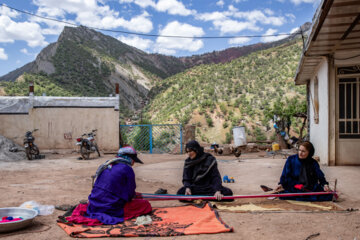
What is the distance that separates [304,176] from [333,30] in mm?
3145

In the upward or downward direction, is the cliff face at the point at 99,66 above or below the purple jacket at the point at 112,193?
above

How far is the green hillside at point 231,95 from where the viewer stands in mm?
25422

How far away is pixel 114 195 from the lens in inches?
149

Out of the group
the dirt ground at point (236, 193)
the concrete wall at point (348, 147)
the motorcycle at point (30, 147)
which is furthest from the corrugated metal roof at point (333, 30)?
the motorcycle at point (30, 147)

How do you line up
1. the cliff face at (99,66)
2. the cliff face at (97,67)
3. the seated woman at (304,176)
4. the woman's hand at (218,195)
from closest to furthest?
1. the woman's hand at (218,195)
2. the seated woman at (304,176)
3. the cliff face at (99,66)
4. the cliff face at (97,67)

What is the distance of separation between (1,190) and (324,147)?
7.14 meters

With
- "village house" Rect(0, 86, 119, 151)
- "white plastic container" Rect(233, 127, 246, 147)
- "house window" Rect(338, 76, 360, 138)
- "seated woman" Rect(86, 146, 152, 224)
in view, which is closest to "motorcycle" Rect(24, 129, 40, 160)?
"village house" Rect(0, 86, 119, 151)

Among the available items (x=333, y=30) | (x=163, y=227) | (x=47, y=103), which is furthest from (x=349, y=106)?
(x=47, y=103)

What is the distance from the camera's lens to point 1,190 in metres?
5.76

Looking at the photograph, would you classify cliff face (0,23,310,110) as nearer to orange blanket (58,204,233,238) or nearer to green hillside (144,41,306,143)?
green hillside (144,41,306,143)

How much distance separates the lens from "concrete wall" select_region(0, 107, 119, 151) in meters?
13.9

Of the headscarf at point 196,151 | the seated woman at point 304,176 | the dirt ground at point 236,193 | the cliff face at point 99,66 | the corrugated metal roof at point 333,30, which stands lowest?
the dirt ground at point 236,193

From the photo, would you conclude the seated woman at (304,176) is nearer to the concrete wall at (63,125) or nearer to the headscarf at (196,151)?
the headscarf at (196,151)

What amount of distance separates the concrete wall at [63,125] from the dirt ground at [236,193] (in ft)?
14.2
